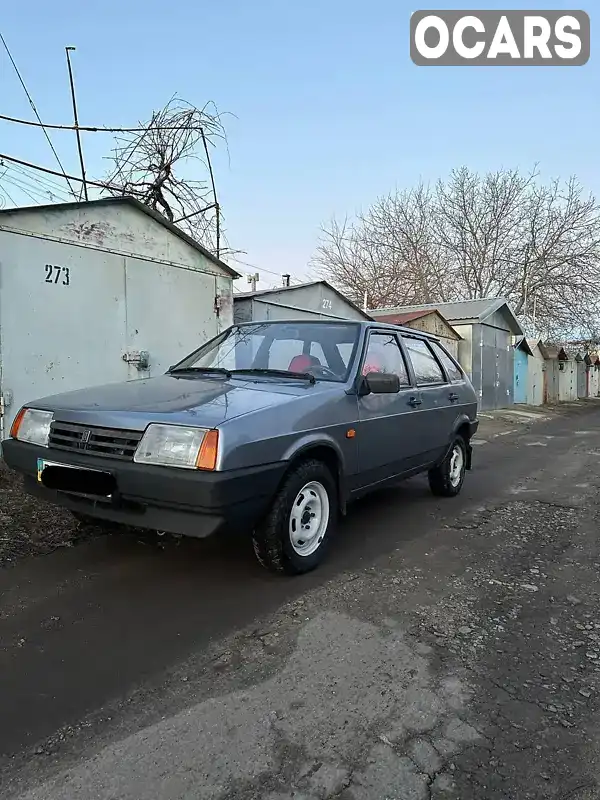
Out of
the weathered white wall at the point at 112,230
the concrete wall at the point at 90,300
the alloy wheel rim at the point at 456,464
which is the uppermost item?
the weathered white wall at the point at 112,230

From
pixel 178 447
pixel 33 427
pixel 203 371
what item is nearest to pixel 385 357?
pixel 203 371

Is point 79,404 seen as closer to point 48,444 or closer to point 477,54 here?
point 48,444

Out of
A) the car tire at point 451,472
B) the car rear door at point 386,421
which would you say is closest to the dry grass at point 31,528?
the car rear door at point 386,421

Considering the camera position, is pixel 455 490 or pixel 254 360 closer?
pixel 254 360

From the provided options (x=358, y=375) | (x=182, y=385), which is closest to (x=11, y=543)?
(x=182, y=385)

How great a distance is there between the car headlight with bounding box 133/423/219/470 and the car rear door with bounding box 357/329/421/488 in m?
1.41

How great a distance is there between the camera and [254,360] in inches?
165

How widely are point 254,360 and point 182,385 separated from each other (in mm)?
697

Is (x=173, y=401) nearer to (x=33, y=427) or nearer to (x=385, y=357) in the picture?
(x=33, y=427)

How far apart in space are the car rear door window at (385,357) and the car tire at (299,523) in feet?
3.35

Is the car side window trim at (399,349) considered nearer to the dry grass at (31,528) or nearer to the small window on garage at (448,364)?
the small window on garage at (448,364)

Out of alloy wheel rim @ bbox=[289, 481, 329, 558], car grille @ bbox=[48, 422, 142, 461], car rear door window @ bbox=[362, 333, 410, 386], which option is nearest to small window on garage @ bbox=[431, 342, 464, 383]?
car rear door window @ bbox=[362, 333, 410, 386]

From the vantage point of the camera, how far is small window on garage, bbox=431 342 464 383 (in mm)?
5680

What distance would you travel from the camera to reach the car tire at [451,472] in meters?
5.68
